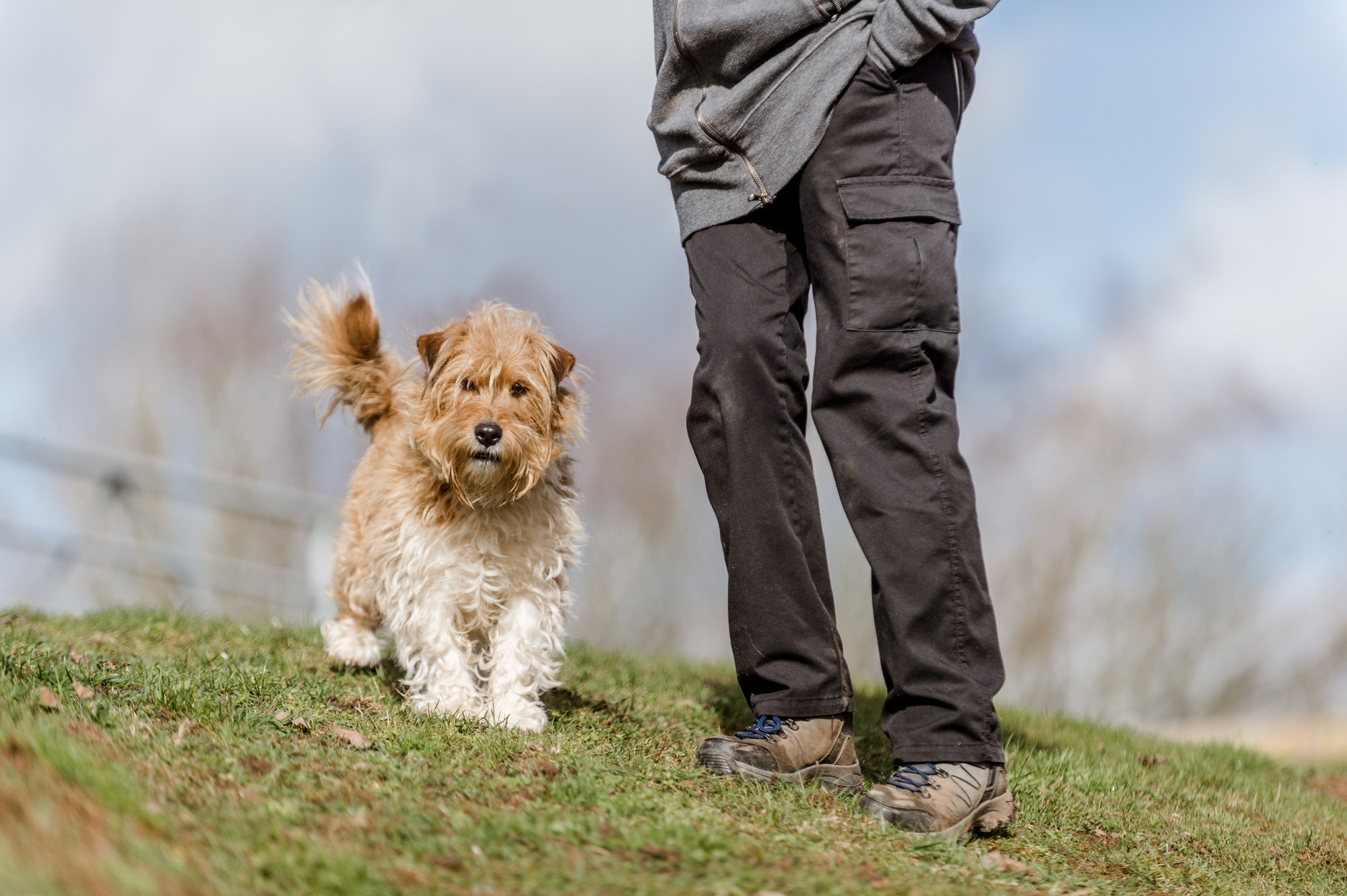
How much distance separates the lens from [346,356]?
18.2ft

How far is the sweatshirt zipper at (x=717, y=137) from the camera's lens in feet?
11.7

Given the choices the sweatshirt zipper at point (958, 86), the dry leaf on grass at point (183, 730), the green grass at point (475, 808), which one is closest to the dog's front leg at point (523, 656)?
the green grass at point (475, 808)

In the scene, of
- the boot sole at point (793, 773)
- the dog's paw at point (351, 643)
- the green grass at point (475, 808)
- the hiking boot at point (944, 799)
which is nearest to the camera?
the green grass at point (475, 808)

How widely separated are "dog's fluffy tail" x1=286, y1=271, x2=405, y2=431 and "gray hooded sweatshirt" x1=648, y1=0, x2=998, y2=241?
232 centimetres

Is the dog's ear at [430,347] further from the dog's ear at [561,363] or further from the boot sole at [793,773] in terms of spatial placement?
the boot sole at [793,773]

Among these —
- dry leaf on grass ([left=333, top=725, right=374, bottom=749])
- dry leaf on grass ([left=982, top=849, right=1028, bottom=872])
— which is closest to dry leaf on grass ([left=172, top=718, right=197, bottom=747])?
dry leaf on grass ([left=333, top=725, right=374, bottom=749])

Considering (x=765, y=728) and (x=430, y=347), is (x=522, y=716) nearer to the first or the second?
(x=765, y=728)

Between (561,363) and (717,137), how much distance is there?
4.26 feet

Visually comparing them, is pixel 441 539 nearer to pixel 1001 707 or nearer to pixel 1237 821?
pixel 1237 821

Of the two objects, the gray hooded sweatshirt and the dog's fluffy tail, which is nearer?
the gray hooded sweatshirt

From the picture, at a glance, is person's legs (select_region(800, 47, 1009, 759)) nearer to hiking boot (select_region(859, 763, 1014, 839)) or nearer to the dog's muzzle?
hiking boot (select_region(859, 763, 1014, 839))

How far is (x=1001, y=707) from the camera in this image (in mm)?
6770

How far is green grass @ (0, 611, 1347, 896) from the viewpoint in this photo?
7.07ft

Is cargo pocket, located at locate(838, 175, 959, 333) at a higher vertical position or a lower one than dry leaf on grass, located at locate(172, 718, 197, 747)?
higher
